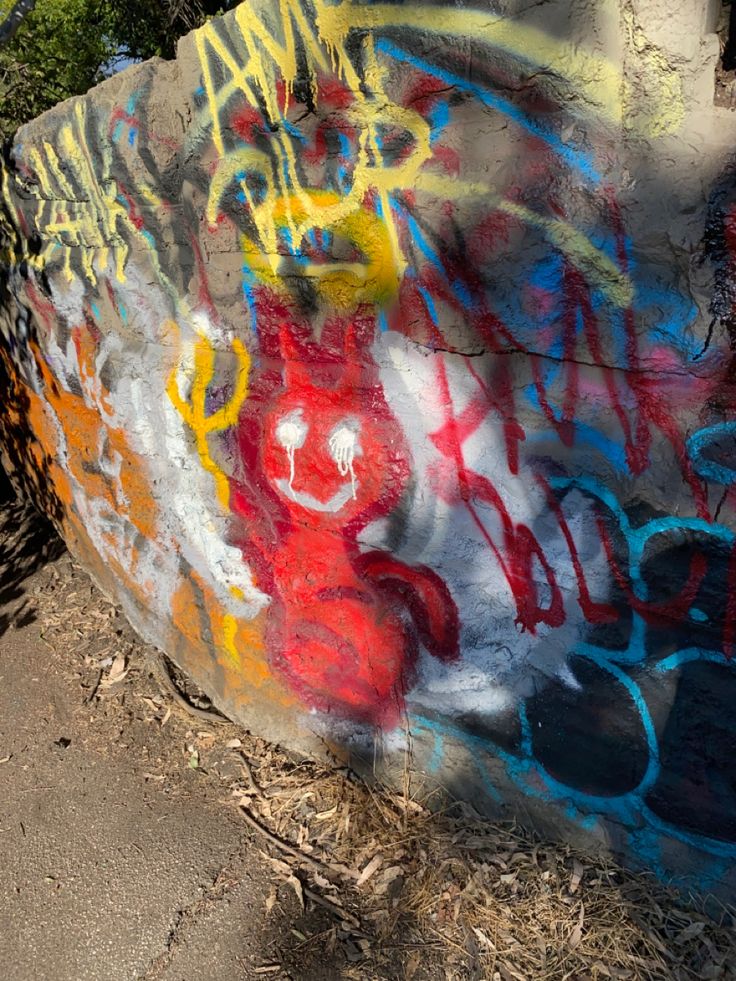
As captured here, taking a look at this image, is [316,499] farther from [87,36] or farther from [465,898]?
[87,36]

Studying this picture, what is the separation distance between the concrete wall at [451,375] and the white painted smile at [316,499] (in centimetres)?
1

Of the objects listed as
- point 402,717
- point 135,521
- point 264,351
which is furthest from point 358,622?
point 135,521

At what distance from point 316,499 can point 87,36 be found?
31.5 feet

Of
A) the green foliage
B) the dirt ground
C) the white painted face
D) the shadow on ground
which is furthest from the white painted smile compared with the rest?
the green foliage

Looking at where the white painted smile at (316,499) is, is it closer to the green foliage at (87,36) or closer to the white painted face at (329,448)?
the white painted face at (329,448)

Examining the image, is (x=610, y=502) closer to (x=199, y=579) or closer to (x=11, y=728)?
(x=199, y=579)

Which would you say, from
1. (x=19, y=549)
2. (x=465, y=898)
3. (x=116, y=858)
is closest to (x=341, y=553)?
(x=465, y=898)

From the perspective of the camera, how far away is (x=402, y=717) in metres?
2.95

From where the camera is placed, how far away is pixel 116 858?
10.1 feet

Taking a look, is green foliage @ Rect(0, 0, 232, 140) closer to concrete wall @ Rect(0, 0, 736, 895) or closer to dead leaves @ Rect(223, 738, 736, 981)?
concrete wall @ Rect(0, 0, 736, 895)

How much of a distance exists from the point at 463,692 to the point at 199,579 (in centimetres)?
136

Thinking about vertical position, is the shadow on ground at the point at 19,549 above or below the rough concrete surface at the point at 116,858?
below

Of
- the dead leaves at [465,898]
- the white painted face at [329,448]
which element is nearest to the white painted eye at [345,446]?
the white painted face at [329,448]

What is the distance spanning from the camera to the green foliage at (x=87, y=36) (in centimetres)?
796
